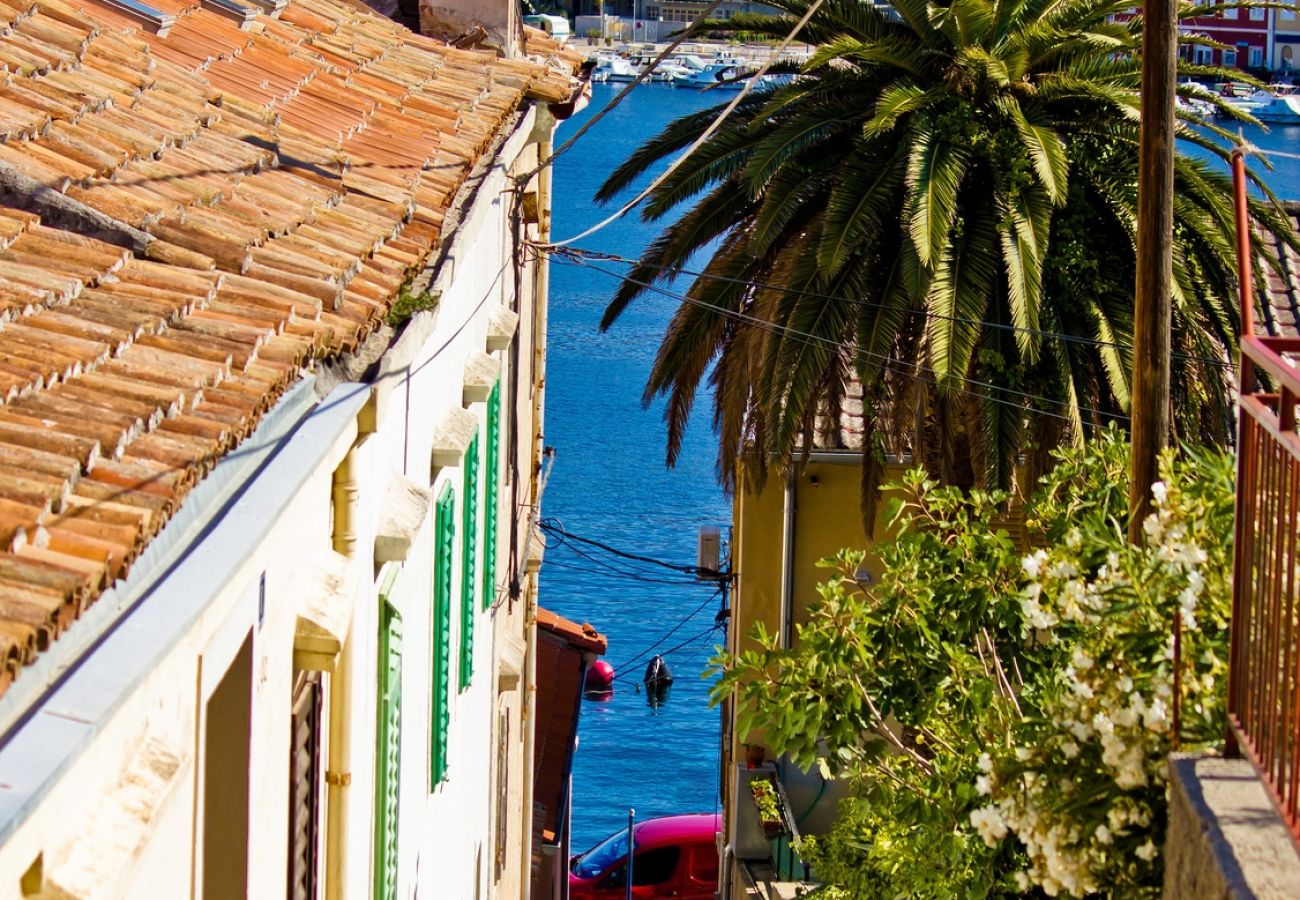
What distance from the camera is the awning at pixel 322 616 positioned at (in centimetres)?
554

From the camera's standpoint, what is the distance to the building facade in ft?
11.7

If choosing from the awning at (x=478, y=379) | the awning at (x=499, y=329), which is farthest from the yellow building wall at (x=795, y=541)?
the awning at (x=478, y=379)

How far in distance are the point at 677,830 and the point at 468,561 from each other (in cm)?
1726

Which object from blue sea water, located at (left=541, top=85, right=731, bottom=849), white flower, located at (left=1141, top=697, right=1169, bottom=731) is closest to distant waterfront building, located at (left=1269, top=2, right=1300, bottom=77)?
blue sea water, located at (left=541, top=85, right=731, bottom=849)

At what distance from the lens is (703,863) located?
26938 mm

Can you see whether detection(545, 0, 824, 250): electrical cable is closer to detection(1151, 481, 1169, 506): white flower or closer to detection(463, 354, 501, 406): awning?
detection(463, 354, 501, 406): awning

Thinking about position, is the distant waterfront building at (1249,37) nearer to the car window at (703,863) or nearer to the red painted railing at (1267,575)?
the car window at (703,863)

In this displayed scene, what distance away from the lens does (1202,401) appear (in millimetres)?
14602

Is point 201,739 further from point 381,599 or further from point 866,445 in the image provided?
point 866,445

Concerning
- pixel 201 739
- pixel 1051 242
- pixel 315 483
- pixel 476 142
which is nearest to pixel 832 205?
pixel 1051 242

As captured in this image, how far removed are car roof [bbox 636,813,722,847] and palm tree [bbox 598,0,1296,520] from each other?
12.8m

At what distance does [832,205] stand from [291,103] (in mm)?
6370

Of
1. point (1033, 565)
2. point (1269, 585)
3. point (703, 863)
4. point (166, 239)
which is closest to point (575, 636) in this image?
point (703, 863)

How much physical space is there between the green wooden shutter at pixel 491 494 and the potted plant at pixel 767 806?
7657mm
